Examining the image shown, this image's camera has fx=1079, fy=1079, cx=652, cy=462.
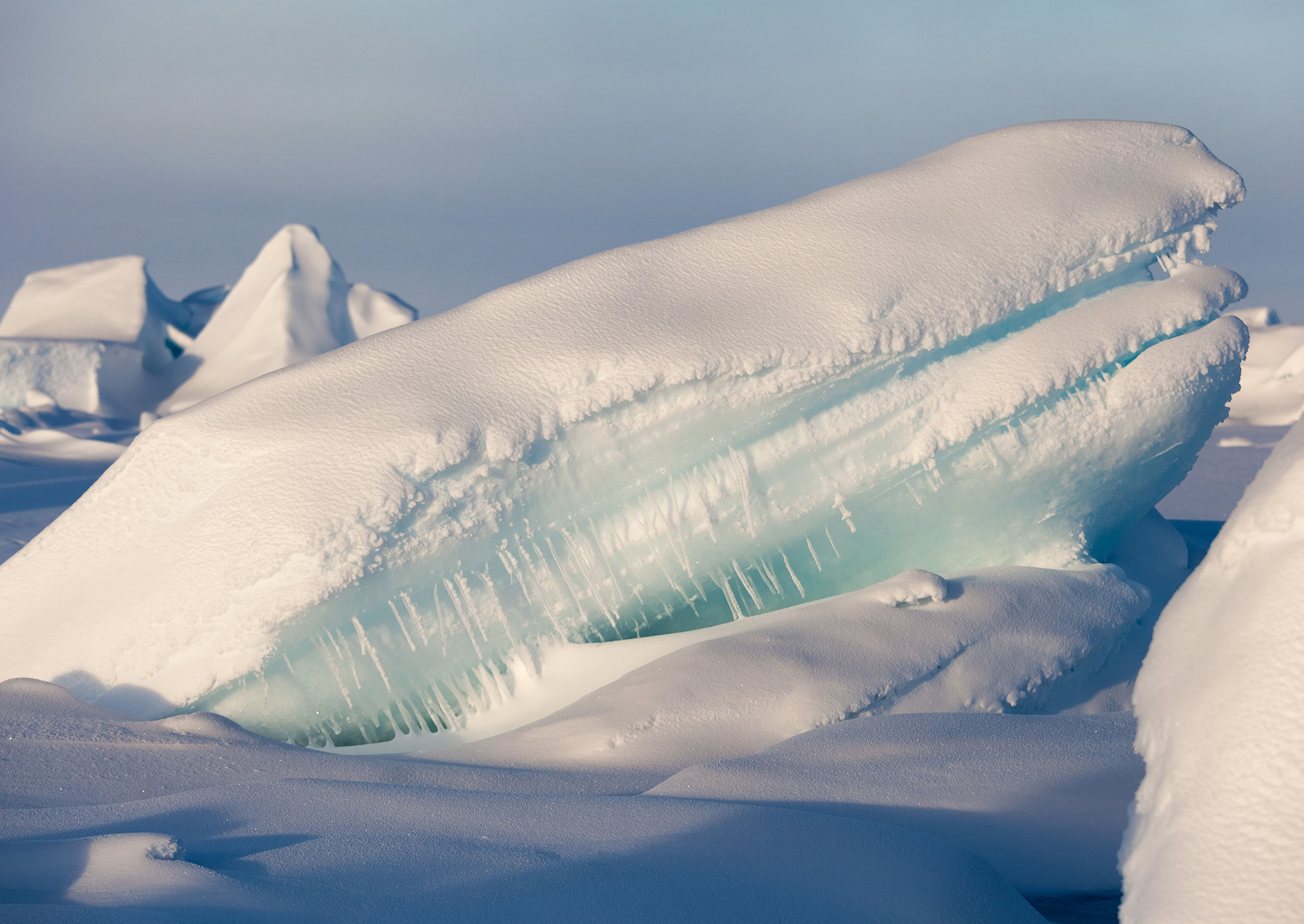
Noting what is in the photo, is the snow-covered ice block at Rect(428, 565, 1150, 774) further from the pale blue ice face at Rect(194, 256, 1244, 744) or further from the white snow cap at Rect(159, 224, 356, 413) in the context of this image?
the white snow cap at Rect(159, 224, 356, 413)

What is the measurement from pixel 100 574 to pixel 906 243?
2.99 m

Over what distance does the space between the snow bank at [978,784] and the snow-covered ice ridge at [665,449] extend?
1.11 m

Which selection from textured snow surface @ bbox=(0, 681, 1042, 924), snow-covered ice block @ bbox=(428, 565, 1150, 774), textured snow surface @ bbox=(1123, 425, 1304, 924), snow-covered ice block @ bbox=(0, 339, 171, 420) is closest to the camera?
textured snow surface @ bbox=(1123, 425, 1304, 924)

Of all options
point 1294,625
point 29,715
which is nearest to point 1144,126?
point 1294,625

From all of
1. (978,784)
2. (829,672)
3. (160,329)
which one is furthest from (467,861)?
(160,329)

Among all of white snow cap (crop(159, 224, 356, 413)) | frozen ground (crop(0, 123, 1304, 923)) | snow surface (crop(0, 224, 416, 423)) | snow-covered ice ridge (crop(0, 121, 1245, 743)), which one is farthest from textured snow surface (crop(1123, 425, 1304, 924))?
snow surface (crop(0, 224, 416, 423))

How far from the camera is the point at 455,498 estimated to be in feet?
11.2

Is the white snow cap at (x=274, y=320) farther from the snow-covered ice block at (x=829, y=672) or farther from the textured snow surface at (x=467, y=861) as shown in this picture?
the textured snow surface at (x=467, y=861)

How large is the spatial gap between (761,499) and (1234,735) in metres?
2.26

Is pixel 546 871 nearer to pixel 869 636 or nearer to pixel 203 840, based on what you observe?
pixel 203 840

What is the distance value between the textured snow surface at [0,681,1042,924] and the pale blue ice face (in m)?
1.10

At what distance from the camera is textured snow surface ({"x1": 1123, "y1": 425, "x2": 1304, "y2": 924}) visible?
4.44ft

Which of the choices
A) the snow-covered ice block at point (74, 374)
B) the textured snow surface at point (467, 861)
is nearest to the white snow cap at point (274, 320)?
the snow-covered ice block at point (74, 374)

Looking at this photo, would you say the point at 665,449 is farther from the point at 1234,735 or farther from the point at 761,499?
the point at 1234,735
